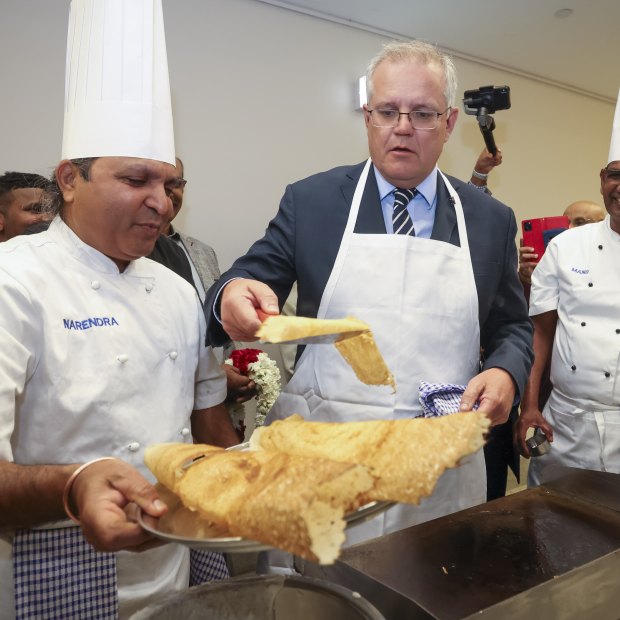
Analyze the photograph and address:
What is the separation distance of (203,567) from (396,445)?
2.38 feet

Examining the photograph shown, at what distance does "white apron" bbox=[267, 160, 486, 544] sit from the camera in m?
1.48

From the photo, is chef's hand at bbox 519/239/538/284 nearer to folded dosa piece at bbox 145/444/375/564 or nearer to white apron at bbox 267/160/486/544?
white apron at bbox 267/160/486/544

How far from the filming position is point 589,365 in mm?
2102

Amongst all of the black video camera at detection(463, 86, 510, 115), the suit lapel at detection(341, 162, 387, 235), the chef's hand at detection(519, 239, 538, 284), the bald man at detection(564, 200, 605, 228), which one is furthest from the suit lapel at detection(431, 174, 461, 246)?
the bald man at detection(564, 200, 605, 228)

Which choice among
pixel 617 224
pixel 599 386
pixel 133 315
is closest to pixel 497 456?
pixel 599 386

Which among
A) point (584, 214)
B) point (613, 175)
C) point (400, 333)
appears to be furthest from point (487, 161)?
point (400, 333)

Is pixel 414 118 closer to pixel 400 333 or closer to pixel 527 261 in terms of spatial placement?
pixel 400 333

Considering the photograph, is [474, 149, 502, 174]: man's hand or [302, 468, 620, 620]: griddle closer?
[302, 468, 620, 620]: griddle

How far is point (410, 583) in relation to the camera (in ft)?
3.24

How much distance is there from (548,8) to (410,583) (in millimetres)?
3961

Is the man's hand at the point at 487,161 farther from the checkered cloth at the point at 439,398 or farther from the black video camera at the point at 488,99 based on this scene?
the checkered cloth at the point at 439,398

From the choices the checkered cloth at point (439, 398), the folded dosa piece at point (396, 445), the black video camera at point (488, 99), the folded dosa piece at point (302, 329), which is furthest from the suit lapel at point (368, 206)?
the black video camera at point (488, 99)

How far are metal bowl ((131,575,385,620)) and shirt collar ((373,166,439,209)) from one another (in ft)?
3.53

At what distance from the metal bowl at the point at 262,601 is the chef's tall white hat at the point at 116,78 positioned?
2.77 ft
